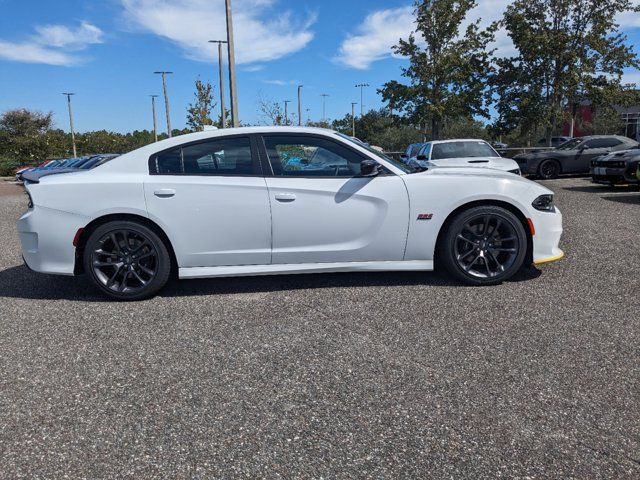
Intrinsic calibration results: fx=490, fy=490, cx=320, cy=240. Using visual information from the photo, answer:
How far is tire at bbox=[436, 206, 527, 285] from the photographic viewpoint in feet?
14.3

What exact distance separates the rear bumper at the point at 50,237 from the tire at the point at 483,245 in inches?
125

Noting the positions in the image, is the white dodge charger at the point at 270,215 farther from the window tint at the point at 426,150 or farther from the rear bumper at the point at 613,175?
the rear bumper at the point at 613,175

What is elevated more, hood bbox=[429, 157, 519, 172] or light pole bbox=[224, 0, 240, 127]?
light pole bbox=[224, 0, 240, 127]

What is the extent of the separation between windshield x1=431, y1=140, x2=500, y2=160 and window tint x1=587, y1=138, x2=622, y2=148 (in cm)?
750

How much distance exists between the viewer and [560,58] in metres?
25.4

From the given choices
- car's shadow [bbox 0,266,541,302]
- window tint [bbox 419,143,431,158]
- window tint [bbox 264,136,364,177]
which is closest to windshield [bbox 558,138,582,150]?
window tint [bbox 419,143,431,158]

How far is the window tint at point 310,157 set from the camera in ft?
14.1

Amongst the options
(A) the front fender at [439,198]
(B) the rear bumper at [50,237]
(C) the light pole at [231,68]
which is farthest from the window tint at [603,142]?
(B) the rear bumper at [50,237]

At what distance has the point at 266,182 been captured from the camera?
13.8ft

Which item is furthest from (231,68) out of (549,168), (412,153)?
(549,168)

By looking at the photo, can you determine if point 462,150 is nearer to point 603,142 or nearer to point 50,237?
point 603,142

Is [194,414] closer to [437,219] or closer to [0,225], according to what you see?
[437,219]

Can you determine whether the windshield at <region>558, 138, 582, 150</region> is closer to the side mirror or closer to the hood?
the hood

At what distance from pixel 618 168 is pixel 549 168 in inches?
201
